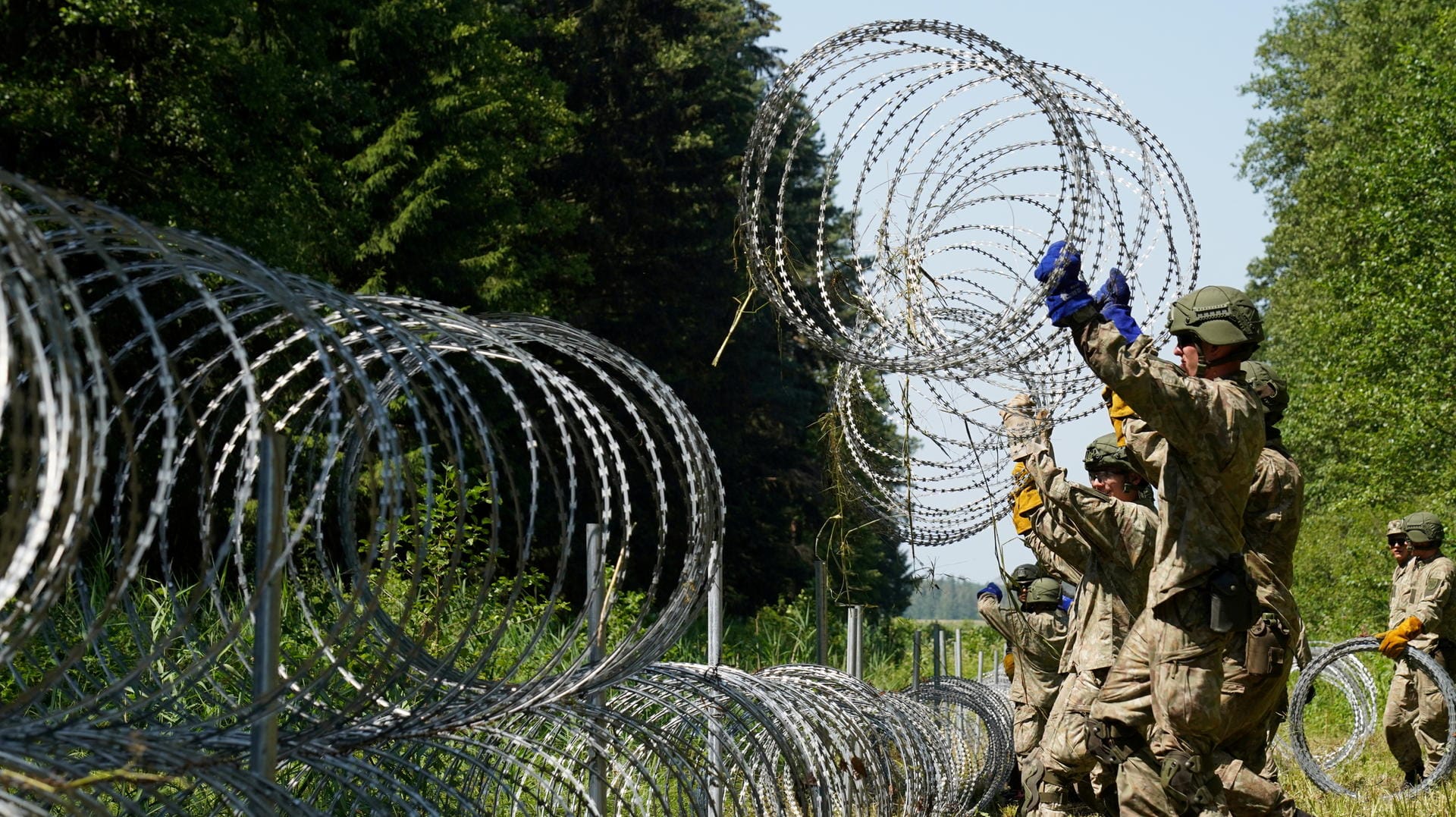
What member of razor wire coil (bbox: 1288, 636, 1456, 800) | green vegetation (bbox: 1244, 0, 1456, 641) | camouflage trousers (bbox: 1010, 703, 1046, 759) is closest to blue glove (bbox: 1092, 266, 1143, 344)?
camouflage trousers (bbox: 1010, 703, 1046, 759)

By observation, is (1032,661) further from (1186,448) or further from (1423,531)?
(1186,448)

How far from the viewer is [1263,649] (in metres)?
5.91

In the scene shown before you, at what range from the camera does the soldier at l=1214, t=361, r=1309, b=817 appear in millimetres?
5926

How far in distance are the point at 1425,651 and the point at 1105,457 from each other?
520cm

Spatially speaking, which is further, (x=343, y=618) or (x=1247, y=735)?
(x=1247, y=735)

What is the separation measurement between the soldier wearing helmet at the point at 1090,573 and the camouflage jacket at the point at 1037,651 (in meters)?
2.13

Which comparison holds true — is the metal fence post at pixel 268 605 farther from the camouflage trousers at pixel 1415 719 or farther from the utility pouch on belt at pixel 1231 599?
the camouflage trousers at pixel 1415 719

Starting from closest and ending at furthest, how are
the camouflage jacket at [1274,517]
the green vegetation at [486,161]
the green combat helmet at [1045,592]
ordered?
the camouflage jacket at [1274,517] → the green combat helmet at [1045,592] → the green vegetation at [486,161]

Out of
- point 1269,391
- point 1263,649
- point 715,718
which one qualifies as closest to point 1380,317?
point 1269,391

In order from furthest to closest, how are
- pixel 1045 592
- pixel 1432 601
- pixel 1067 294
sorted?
pixel 1432 601, pixel 1045 592, pixel 1067 294

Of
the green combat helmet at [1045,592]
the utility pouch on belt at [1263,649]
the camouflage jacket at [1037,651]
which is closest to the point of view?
the utility pouch on belt at [1263,649]

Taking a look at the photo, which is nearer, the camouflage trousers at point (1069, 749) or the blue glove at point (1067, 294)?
the blue glove at point (1067, 294)

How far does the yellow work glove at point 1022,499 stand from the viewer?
27.9 ft

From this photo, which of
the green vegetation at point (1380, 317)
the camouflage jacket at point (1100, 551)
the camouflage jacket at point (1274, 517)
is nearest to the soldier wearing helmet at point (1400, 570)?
the camouflage jacket at point (1100, 551)
